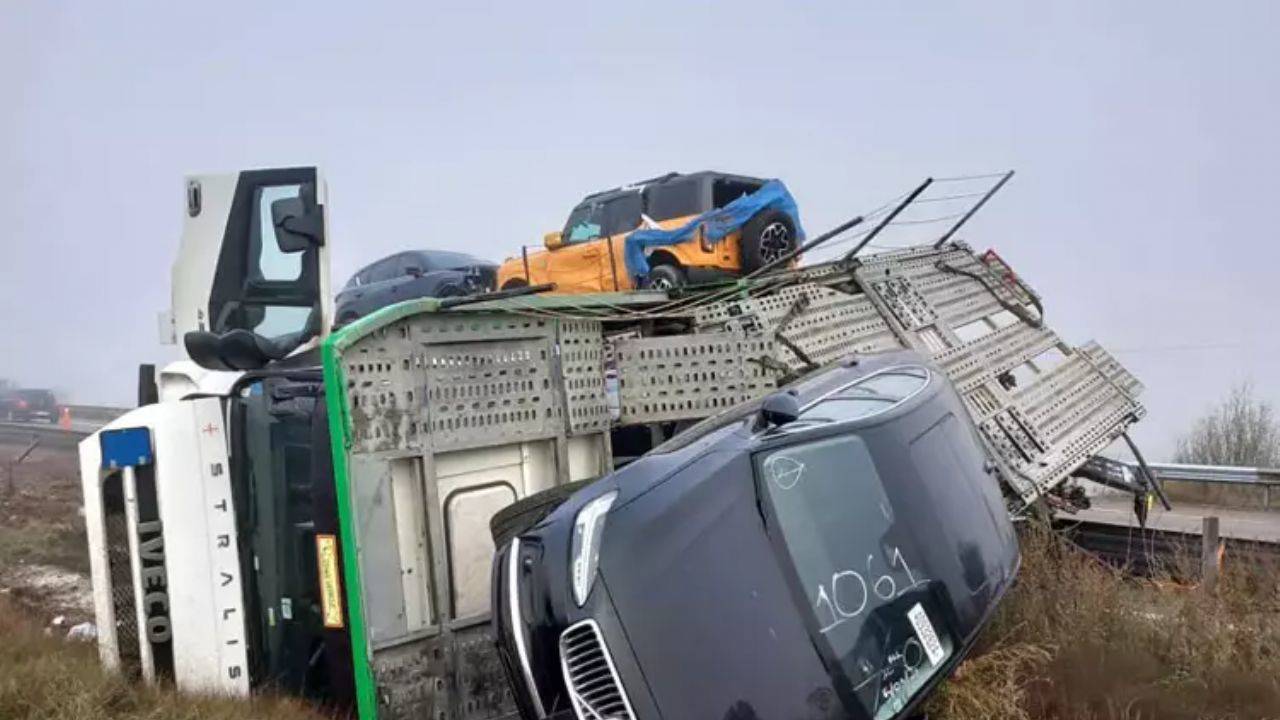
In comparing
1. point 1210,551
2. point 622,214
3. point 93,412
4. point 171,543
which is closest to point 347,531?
point 171,543

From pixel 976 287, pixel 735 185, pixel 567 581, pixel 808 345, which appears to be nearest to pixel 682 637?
pixel 567 581

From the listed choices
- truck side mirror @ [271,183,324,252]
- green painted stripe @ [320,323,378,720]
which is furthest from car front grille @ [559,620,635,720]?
truck side mirror @ [271,183,324,252]

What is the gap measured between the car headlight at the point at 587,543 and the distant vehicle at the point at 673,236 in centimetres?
597

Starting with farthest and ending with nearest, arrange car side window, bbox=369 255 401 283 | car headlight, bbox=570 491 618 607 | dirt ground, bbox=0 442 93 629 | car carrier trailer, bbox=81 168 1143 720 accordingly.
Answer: car side window, bbox=369 255 401 283 → dirt ground, bbox=0 442 93 629 → car carrier trailer, bbox=81 168 1143 720 → car headlight, bbox=570 491 618 607

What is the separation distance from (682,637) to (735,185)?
819cm

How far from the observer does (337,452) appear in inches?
Answer: 151

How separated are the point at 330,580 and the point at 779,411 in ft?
6.72

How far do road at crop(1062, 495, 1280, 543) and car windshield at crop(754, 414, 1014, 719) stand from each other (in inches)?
219

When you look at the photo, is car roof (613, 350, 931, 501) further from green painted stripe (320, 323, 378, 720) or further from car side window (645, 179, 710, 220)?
car side window (645, 179, 710, 220)

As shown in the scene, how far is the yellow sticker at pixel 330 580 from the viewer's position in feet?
12.6

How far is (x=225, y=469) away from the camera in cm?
432

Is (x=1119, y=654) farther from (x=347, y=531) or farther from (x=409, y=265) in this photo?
(x=409, y=265)

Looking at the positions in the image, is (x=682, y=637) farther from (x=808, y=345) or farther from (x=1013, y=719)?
(x=808, y=345)

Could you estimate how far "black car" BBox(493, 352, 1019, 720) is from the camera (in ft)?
8.23
